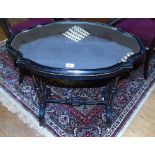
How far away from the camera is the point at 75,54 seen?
190 centimetres

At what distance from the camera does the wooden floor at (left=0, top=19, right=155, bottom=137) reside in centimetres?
219

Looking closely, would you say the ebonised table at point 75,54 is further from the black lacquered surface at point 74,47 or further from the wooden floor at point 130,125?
the wooden floor at point 130,125

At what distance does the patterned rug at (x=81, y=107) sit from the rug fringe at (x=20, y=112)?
3cm

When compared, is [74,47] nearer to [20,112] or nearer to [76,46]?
[76,46]

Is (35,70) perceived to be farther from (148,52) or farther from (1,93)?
(148,52)

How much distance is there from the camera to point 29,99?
2488mm

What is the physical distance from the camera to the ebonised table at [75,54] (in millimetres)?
1682

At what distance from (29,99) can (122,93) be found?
927 mm

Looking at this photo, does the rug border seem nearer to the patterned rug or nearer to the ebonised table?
the patterned rug

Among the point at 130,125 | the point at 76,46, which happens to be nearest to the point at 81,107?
the point at 130,125

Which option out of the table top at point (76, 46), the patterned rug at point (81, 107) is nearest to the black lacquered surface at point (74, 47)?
Answer: the table top at point (76, 46)

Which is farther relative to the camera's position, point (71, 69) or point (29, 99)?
point (29, 99)
